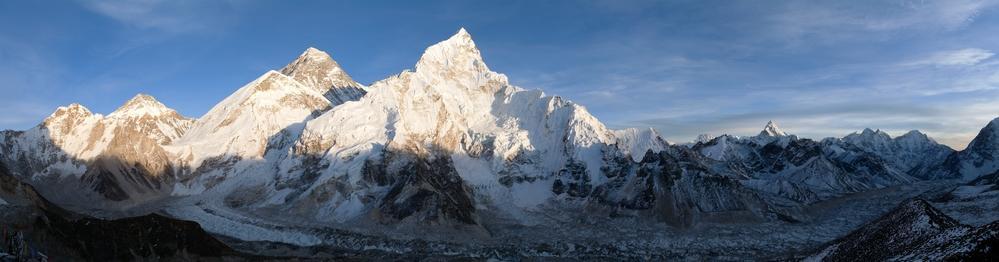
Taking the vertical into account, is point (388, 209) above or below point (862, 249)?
above

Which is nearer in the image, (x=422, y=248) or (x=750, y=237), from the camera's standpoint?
(x=422, y=248)

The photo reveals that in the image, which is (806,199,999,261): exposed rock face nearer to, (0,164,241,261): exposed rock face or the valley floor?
the valley floor

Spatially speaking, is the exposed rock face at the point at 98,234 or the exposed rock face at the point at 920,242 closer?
the exposed rock face at the point at 920,242

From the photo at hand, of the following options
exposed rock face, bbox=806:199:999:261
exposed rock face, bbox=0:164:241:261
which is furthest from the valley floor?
exposed rock face, bbox=806:199:999:261

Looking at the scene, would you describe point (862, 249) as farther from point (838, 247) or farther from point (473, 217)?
point (473, 217)

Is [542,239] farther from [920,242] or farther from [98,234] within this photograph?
[920,242]

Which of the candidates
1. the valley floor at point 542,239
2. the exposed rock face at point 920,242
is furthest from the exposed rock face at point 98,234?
the exposed rock face at point 920,242

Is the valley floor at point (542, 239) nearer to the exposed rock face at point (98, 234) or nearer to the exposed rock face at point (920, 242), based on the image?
the exposed rock face at point (98, 234)

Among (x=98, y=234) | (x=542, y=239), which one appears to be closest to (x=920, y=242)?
(x=98, y=234)

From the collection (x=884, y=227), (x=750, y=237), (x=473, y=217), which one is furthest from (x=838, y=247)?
(x=473, y=217)
